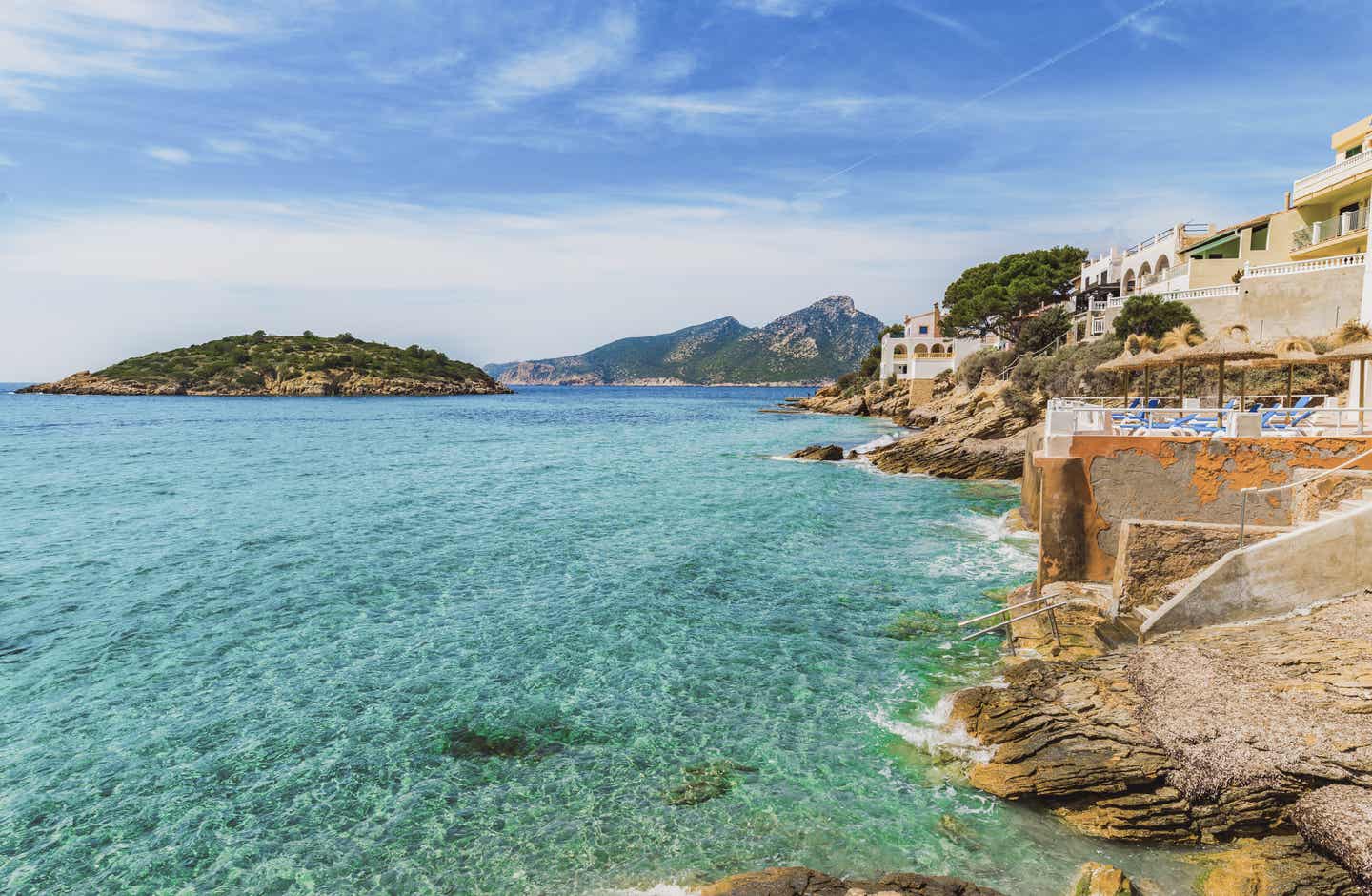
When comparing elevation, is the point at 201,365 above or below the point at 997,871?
above

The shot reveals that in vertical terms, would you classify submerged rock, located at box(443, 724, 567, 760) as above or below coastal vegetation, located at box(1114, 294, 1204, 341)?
below

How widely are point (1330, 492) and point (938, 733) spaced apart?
7947 mm

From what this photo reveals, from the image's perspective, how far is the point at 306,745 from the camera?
29.3ft

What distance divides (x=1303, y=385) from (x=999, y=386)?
18.5m

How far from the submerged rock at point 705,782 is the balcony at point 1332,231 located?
3466 cm

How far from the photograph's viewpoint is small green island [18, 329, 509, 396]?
13462 cm

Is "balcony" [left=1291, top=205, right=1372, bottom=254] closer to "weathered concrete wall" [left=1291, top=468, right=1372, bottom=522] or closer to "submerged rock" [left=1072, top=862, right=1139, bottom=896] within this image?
"weathered concrete wall" [left=1291, top=468, right=1372, bottom=522]

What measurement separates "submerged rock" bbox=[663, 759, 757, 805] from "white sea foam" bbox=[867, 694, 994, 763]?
2113 mm

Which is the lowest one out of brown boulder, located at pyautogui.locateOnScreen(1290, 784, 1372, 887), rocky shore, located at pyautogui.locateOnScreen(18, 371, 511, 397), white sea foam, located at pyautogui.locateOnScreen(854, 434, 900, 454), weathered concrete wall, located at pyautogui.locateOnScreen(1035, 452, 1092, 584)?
white sea foam, located at pyautogui.locateOnScreen(854, 434, 900, 454)

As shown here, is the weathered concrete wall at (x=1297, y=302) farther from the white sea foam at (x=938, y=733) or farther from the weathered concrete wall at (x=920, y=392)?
the weathered concrete wall at (x=920, y=392)

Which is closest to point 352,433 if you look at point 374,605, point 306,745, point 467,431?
point 467,431

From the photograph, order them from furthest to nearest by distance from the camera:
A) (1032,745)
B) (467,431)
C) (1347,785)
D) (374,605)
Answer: (467,431)
(374,605)
(1032,745)
(1347,785)

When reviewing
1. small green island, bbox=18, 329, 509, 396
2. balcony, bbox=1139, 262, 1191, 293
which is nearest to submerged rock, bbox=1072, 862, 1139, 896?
balcony, bbox=1139, 262, 1191, 293

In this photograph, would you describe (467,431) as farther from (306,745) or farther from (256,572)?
(306,745)
